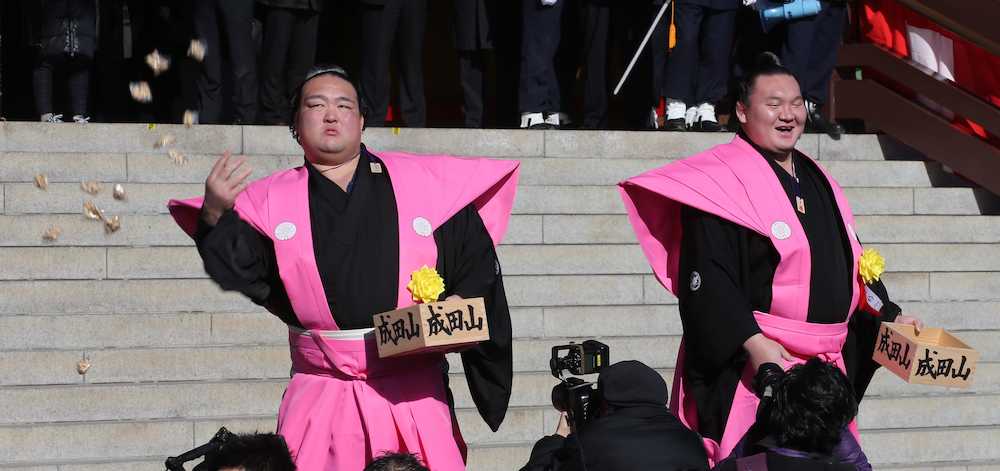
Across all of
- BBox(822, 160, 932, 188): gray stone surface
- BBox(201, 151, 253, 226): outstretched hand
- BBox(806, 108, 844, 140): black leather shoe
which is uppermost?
BBox(806, 108, 844, 140): black leather shoe

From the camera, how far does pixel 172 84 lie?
10.7 meters

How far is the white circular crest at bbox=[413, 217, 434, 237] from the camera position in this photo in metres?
4.81

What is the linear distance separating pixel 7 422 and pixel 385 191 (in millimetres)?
2696

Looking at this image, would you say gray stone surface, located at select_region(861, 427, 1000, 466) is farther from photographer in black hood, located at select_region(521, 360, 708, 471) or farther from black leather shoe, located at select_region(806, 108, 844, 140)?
photographer in black hood, located at select_region(521, 360, 708, 471)

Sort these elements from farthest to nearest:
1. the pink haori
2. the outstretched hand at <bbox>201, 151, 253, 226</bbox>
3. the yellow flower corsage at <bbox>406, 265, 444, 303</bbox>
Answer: the pink haori
the yellow flower corsage at <bbox>406, 265, 444, 303</bbox>
the outstretched hand at <bbox>201, 151, 253, 226</bbox>

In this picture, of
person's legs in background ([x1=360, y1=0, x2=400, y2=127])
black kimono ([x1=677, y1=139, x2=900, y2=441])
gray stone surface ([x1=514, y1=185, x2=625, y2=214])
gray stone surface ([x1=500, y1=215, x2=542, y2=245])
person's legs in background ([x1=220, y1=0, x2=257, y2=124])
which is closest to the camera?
black kimono ([x1=677, y1=139, x2=900, y2=441])

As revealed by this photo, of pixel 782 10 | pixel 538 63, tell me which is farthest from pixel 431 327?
pixel 782 10

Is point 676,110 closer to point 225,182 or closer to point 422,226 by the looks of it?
point 422,226

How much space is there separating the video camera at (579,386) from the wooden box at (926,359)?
102 centimetres

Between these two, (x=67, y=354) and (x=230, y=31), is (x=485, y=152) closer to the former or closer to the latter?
(x=230, y=31)

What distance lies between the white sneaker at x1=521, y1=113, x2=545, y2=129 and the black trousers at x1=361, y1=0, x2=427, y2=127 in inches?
22.7

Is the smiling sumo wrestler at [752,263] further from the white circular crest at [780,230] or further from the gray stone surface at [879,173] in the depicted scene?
the gray stone surface at [879,173]

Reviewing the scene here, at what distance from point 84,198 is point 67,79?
4.74 ft

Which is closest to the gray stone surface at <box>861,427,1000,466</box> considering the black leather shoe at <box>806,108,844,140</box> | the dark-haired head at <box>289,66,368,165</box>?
the black leather shoe at <box>806,108,844,140</box>
